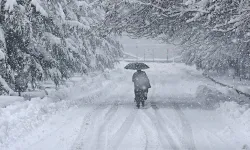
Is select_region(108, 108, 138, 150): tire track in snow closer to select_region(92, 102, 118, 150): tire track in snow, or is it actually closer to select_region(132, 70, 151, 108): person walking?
select_region(92, 102, 118, 150): tire track in snow

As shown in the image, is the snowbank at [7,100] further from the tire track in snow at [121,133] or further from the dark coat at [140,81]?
the dark coat at [140,81]

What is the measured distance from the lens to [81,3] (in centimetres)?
2020

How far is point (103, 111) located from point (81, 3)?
24.8 ft

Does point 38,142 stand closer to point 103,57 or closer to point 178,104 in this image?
point 178,104

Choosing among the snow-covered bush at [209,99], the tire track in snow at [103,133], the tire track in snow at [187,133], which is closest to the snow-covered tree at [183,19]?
the snow-covered bush at [209,99]

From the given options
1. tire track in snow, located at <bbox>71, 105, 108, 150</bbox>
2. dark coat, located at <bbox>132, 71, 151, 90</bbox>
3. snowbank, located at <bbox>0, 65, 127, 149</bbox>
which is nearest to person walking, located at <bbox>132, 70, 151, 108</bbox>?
dark coat, located at <bbox>132, 71, 151, 90</bbox>

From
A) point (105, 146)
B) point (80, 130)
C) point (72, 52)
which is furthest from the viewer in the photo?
point (72, 52)

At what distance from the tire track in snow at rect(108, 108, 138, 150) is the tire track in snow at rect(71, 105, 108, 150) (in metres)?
0.71

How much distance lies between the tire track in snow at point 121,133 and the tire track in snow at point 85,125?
0.71m

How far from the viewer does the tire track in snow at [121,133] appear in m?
9.30

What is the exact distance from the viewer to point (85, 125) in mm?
11898

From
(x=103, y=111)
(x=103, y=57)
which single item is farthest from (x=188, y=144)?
(x=103, y=57)

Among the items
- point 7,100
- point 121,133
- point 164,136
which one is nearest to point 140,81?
point 7,100

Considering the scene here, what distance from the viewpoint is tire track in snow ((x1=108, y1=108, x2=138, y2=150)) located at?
9.30m
